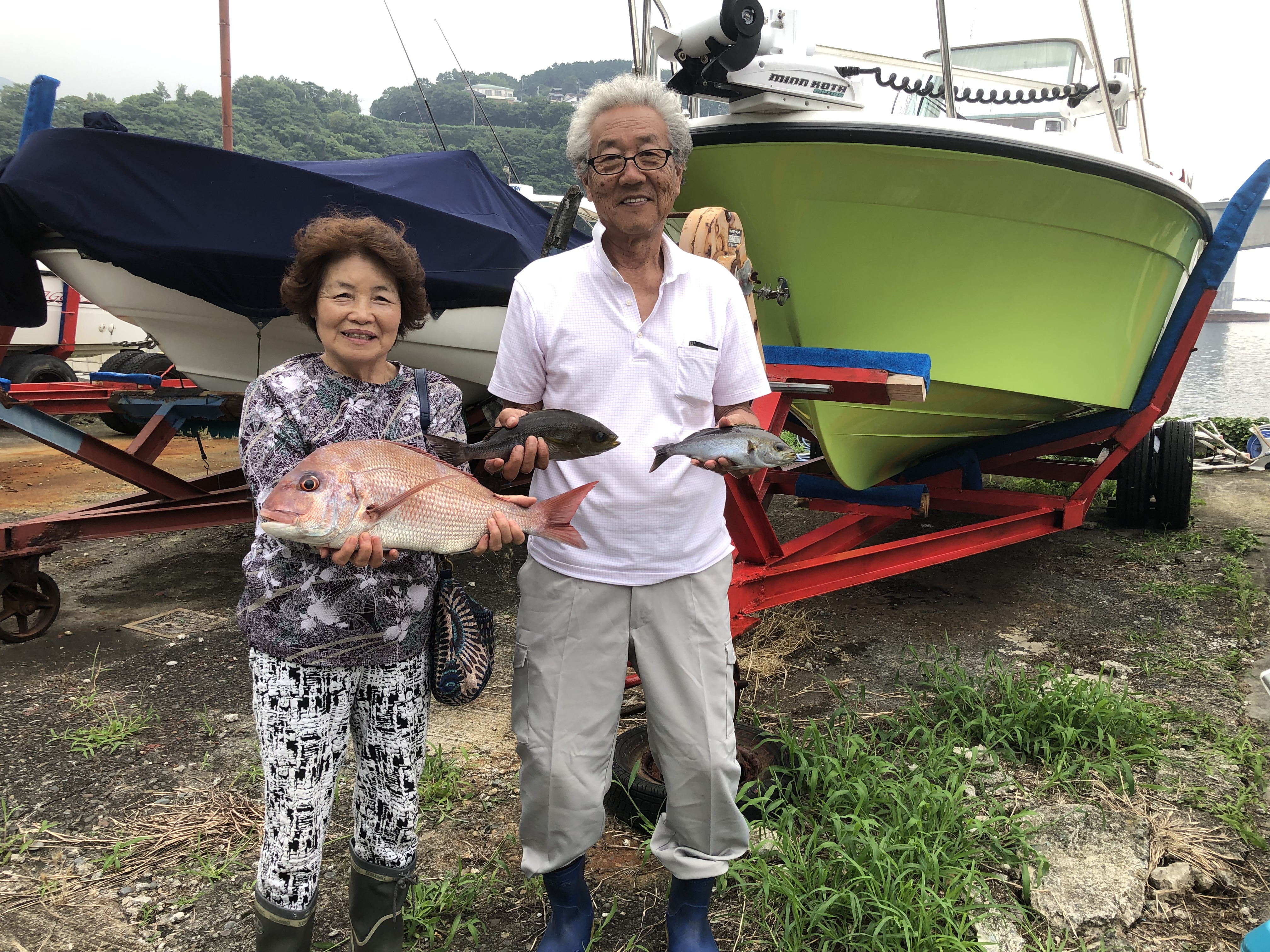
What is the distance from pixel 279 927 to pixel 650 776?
1327mm

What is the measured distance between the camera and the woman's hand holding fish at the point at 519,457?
1652 mm

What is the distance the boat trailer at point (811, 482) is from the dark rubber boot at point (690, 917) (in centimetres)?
90

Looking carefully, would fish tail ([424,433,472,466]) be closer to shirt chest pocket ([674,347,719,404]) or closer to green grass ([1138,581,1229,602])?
shirt chest pocket ([674,347,719,404])

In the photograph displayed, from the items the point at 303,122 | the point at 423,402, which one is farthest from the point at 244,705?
the point at 303,122

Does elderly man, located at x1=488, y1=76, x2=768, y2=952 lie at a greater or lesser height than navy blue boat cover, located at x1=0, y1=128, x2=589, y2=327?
lesser

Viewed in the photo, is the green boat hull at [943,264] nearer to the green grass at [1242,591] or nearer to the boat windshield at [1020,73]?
the green grass at [1242,591]

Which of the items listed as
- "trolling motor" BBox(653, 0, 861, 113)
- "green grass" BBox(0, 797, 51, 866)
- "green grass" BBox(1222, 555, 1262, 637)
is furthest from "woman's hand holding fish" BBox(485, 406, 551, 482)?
"green grass" BBox(1222, 555, 1262, 637)

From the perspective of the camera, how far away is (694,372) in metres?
1.84

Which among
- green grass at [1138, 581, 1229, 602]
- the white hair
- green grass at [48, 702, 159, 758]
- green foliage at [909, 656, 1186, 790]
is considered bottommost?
green grass at [1138, 581, 1229, 602]

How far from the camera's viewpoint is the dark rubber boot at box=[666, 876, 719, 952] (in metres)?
1.96

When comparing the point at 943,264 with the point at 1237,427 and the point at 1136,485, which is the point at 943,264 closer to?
the point at 1136,485

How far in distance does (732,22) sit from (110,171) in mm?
2979

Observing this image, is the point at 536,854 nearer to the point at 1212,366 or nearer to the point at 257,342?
the point at 257,342

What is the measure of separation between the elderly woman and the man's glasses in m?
0.44
